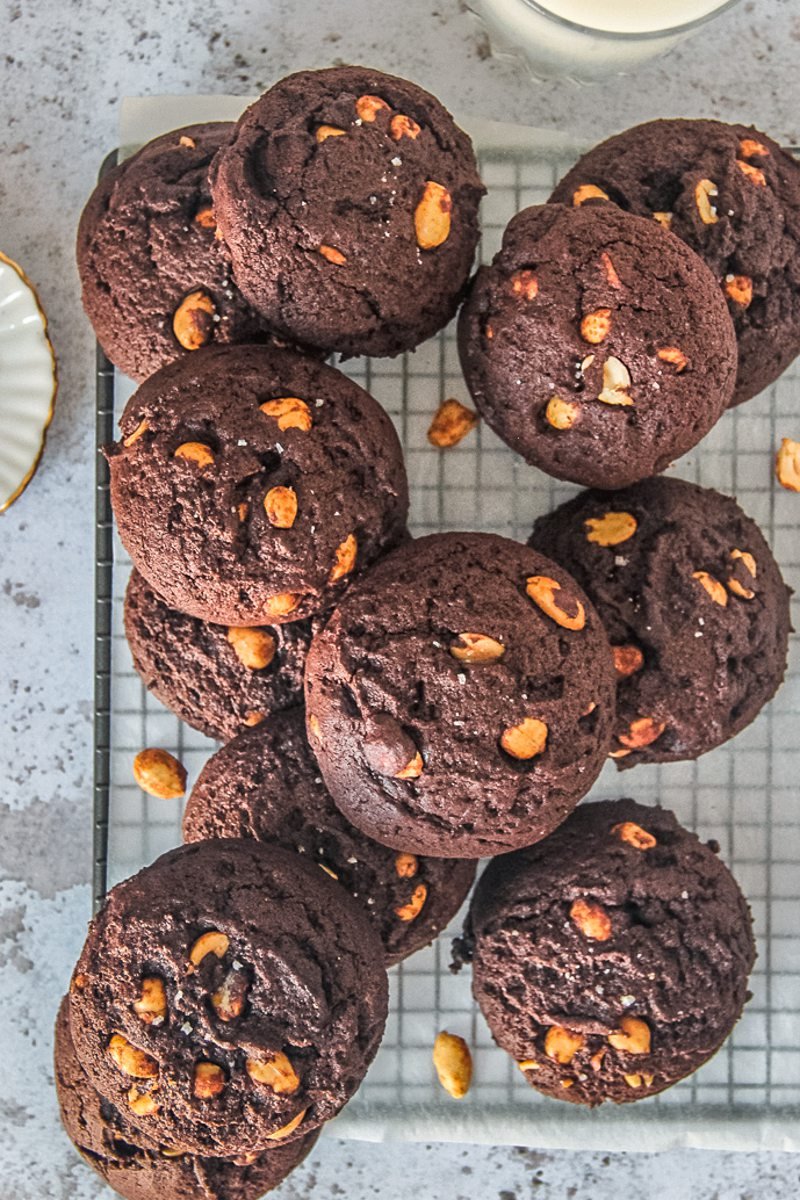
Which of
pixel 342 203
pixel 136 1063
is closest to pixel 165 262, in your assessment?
pixel 342 203

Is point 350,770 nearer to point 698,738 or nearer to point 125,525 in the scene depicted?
point 125,525

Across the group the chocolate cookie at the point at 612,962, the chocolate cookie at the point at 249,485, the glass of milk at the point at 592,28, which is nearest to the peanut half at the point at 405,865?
the chocolate cookie at the point at 612,962

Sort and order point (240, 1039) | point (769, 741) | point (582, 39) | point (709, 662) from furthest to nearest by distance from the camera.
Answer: point (769, 741)
point (582, 39)
point (709, 662)
point (240, 1039)

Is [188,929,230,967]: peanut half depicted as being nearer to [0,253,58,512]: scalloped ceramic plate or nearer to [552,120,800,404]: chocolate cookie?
[0,253,58,512]: scalloped ceramic plate

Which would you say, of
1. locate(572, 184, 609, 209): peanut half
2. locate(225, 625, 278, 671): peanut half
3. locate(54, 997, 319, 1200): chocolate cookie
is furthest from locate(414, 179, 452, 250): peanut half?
locate(54, 997, 319, 1200): chocolate cookie

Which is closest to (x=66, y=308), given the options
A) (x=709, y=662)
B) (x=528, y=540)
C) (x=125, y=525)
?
(x=125, y=525)

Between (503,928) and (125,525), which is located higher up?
(125,525)
